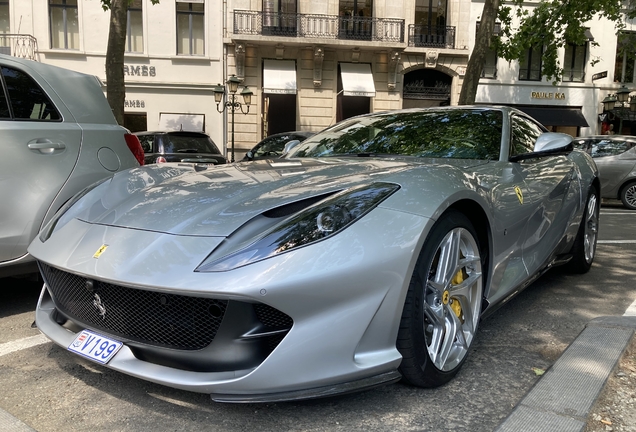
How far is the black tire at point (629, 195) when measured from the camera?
11.2 metres

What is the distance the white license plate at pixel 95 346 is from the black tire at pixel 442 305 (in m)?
1.06

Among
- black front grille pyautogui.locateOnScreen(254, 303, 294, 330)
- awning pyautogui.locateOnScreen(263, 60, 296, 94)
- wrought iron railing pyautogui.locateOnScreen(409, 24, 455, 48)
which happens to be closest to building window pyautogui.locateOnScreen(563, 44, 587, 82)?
wrought iron railing pyautogui.locateOnScreen(409, 24, 455, 48)

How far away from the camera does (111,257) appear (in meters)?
1.92

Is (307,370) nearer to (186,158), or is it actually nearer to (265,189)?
(265,189)

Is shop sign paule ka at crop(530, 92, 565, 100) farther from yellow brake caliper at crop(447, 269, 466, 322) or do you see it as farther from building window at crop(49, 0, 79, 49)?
yellow brake caliper at crop(447, 269, 466, 322)

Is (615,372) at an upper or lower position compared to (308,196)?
lower

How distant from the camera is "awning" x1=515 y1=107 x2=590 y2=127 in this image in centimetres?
2142

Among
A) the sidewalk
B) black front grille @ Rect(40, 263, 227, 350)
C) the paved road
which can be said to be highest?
black front grille @ Rect(40, 263, 227, 350)

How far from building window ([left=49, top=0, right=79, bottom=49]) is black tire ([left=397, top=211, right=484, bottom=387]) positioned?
2067 centimetres

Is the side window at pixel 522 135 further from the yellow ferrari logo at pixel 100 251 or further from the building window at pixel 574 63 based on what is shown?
the building window at pixel 574 63

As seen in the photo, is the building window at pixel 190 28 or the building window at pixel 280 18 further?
the building window at pixel 280 18

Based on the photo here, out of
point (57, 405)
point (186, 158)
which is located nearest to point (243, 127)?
point (186, 158)

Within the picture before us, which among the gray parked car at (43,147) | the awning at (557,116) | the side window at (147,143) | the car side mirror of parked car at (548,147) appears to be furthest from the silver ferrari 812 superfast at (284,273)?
the awning at (557,116)

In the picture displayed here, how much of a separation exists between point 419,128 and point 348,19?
1832cm
